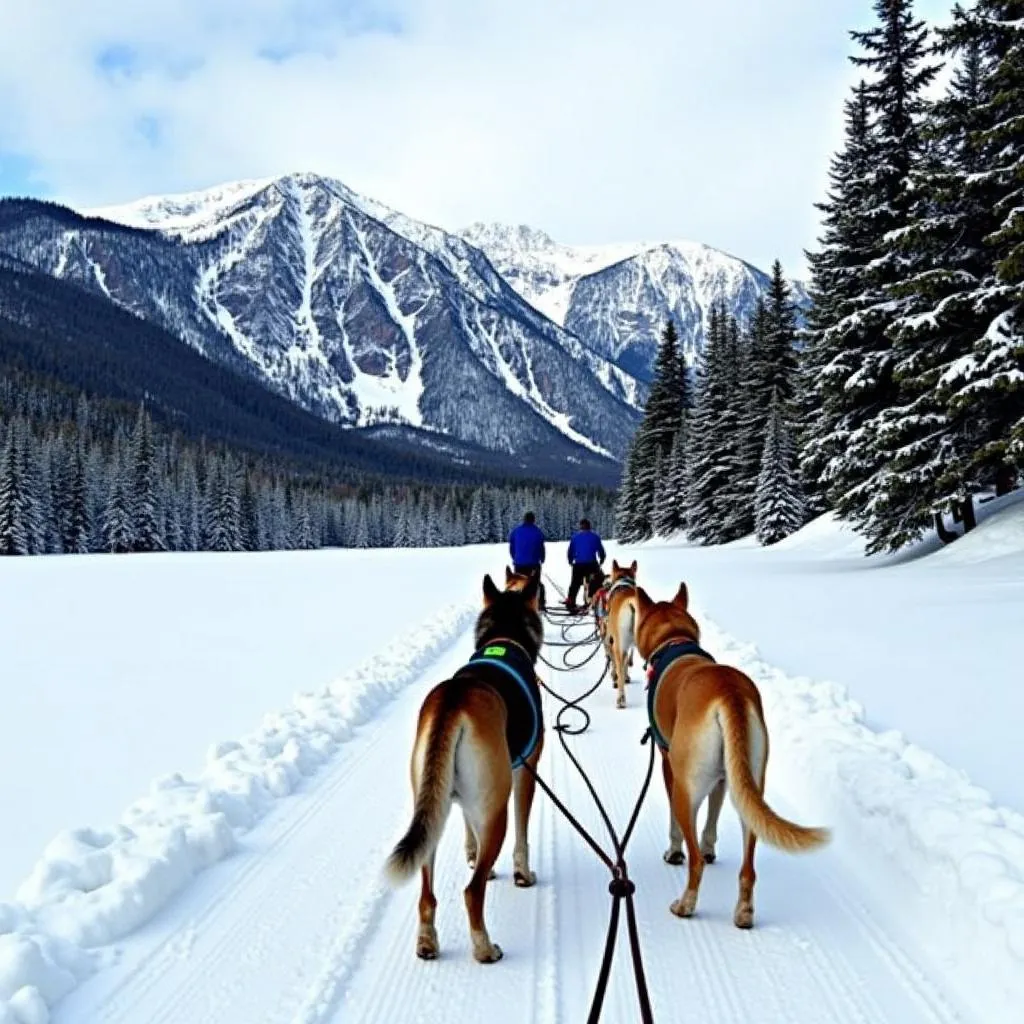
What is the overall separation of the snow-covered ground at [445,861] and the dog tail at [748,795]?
70 cm

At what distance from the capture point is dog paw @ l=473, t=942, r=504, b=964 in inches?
140

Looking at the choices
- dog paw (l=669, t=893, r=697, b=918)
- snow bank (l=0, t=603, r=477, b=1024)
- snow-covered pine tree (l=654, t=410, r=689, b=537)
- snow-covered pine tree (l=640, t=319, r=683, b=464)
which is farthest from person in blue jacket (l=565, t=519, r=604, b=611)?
snow-covered pine tree (l=640, t=319, r=683, b=464)

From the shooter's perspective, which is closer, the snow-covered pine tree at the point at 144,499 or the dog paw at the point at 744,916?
the dog paw at the point at 744,916

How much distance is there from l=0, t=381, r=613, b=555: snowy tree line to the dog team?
2799 inches

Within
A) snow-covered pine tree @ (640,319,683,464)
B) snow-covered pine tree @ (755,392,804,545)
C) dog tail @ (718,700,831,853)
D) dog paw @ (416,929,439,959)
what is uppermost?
snow-covered pine tree @ (640,319,683,464)

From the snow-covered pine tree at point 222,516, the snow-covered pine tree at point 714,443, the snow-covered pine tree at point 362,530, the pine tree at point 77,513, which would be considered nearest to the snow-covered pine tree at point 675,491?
the snow-covered pine tree at point 714,443

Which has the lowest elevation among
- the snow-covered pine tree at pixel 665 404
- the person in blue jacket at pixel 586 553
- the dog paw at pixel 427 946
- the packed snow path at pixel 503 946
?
the packed snow path at pixel 503 946

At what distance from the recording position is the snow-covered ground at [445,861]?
10.8ft

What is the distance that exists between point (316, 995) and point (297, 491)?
121 metres

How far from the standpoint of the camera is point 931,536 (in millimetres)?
22219

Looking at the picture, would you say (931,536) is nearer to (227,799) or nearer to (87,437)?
(227,799)

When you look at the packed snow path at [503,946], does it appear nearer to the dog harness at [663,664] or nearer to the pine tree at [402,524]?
the dog harness at [663,664]

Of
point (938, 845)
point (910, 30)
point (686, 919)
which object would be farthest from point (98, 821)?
point (910, 30)

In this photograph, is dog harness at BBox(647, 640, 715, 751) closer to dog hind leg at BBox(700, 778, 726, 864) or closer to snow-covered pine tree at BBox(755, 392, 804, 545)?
dog hind leg at BBox(700, 778, 726, 864)
